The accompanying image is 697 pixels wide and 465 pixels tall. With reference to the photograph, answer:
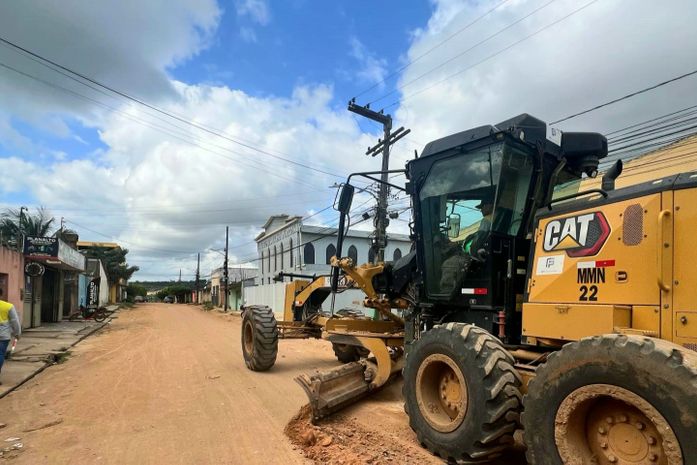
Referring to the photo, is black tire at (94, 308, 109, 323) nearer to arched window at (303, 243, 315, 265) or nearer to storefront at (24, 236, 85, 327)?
storefront at (24, 236, 85, 327)

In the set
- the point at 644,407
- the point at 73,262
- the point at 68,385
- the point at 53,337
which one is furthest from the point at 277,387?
the point at 73,262

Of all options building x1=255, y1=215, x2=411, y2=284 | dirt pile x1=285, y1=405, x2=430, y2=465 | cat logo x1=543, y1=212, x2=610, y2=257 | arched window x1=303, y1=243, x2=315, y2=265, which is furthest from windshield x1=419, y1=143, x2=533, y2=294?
arched window x1=303, y1=243, x2=315, y2=265

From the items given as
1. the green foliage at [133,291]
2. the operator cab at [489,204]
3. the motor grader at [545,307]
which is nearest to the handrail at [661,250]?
the motor grader at [545,307]

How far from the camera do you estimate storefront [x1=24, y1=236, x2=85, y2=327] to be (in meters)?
18.9

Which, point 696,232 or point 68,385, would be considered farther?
point 68,385

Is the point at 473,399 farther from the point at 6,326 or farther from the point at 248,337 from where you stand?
the point at 6,326

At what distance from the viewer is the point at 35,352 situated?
39.6 feet

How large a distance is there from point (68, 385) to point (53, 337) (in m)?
9.10

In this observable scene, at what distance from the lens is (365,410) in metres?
6.31

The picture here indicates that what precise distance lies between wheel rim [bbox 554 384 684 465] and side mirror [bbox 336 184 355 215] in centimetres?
396

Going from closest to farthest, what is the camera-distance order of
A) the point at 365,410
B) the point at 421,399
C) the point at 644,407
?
the point at 644,407 → the point at 421,399 → the point at 365,410

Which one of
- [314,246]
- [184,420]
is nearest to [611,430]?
[184,420]

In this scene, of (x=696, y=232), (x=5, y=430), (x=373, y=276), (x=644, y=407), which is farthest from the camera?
(x=373, y=276)

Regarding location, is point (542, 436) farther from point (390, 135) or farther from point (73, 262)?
point (73, 262)
